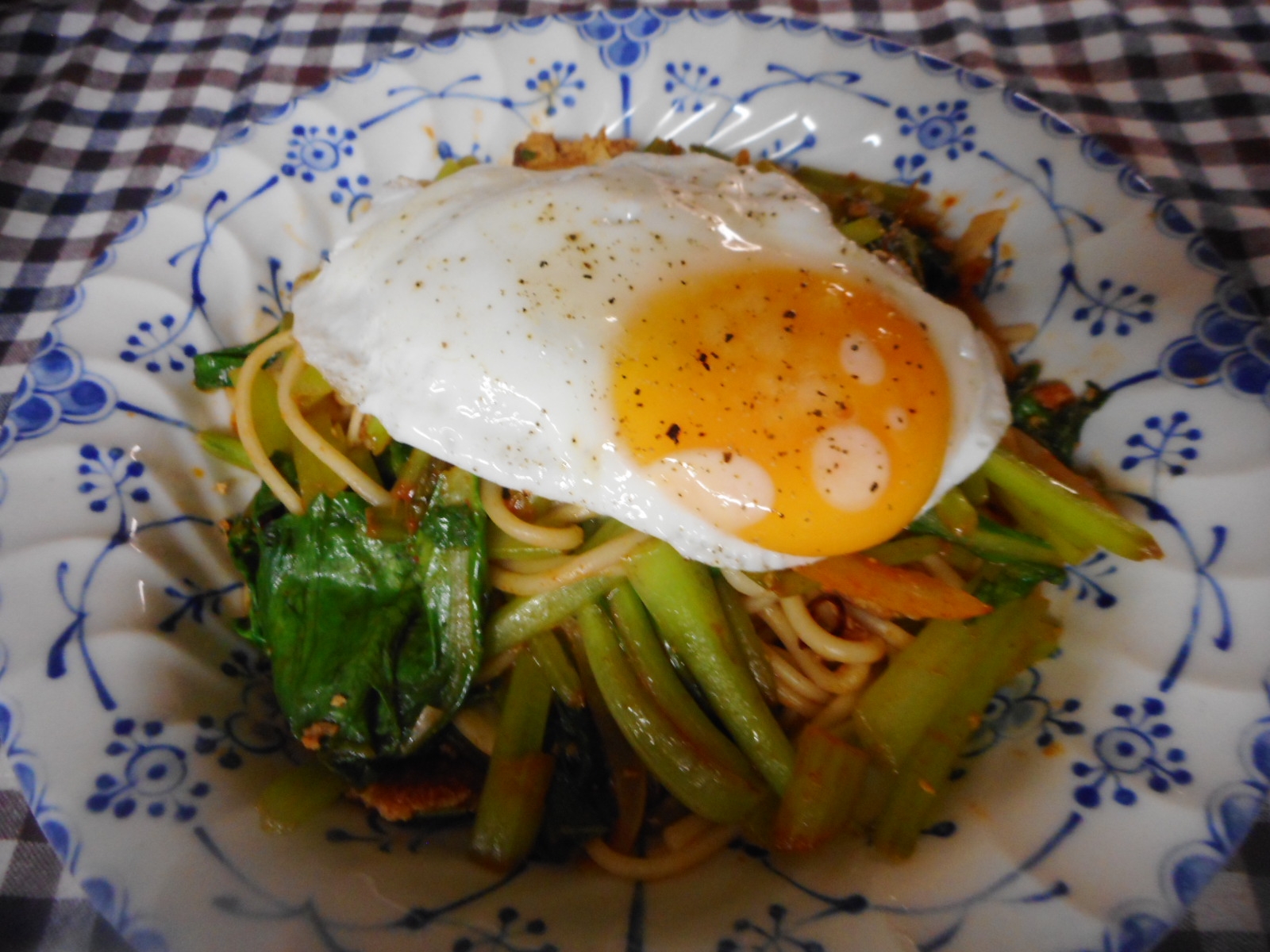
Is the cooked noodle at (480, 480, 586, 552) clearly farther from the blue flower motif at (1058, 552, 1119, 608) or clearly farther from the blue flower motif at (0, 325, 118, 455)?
the blue flower motif at (1058, 552, 1119, 608)

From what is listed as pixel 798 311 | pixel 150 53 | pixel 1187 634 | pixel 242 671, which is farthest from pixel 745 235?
pixel 150 53

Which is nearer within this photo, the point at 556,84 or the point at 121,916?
the point at 121,916

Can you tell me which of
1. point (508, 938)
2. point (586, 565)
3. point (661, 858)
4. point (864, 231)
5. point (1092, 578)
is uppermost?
point (864, 231)

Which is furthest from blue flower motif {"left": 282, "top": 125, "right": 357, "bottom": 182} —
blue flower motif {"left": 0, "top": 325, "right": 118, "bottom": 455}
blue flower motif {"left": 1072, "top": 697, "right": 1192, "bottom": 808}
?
blue flower motif {"left": 1072, "top": 697, "right": 1192, "bottom": 808}

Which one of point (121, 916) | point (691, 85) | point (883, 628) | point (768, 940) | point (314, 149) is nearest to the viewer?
point (121, 916)

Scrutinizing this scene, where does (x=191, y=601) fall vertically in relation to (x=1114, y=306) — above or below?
below

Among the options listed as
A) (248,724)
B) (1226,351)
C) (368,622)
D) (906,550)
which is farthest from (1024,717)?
(248,724)

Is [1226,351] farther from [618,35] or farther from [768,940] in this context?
[618,35]
